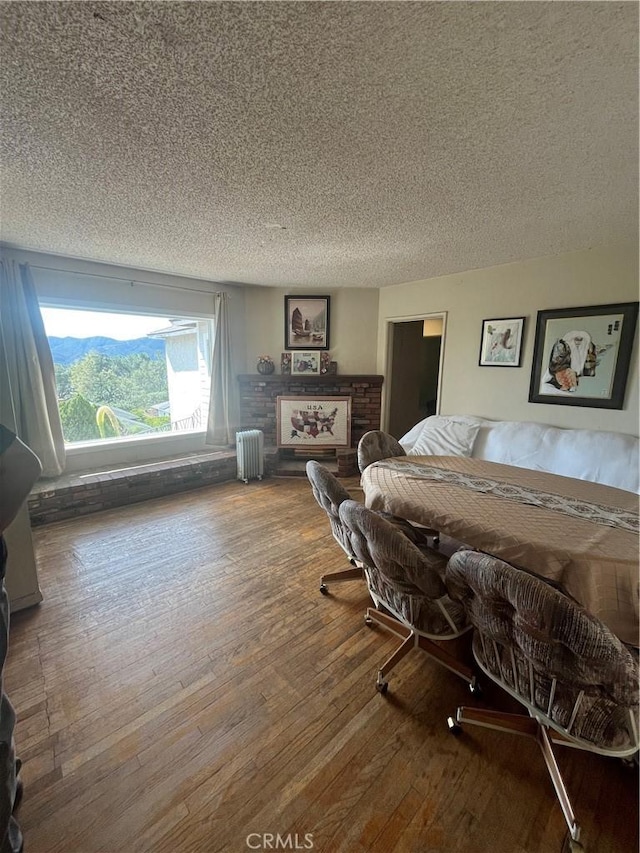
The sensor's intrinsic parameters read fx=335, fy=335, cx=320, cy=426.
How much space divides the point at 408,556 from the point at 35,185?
8.92 feet

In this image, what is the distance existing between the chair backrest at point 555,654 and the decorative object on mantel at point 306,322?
3.81 m

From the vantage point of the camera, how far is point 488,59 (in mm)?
1042

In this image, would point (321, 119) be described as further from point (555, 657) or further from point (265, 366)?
point (265, 366)

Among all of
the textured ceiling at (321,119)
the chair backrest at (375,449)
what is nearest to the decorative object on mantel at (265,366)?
the textured ceiling at (321,119)

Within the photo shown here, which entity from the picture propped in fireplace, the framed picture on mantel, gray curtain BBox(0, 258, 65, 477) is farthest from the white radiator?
the framed picture on mantel

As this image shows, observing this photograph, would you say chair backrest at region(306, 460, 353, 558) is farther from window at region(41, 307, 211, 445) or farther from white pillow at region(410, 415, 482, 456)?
window at region(41, 307, 211, 445)

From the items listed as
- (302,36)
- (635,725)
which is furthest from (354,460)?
(302,36)

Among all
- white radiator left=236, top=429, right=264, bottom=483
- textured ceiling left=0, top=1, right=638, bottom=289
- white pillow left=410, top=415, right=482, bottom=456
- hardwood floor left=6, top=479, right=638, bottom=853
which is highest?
textured ceiling left=0, top=1, right=638, bottom=289

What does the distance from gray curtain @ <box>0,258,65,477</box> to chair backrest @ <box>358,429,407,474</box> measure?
9.89ft

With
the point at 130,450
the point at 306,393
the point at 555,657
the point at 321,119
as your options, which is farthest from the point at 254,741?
the point at 306,393

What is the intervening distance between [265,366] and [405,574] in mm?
3648

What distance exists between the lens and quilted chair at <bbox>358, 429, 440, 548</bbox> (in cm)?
258

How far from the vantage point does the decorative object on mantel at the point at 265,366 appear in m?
4.51

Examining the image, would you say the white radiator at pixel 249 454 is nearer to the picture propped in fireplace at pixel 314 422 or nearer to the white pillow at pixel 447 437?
the picture propped in fireplace at pixel 314 422
